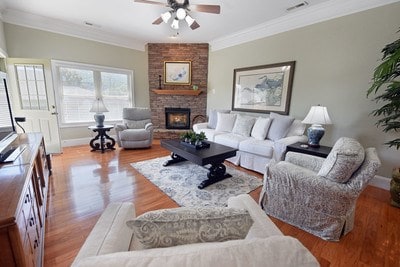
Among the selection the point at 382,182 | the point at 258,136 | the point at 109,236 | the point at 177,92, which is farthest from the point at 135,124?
the point at 382,182

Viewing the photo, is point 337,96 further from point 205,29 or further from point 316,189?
point 205,29

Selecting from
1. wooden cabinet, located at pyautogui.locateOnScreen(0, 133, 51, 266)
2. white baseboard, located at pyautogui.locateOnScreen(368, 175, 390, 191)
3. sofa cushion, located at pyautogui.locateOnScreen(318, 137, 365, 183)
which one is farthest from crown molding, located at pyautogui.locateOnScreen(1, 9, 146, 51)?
white baseboard, located at pyautogui.locateOnScreen(368, 175, 390, 191)

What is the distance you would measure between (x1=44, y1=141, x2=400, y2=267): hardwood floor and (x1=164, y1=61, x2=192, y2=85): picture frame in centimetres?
297

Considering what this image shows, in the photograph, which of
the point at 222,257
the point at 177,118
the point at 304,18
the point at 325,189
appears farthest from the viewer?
the point at 177,118

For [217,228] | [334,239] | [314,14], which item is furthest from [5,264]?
[314,14]

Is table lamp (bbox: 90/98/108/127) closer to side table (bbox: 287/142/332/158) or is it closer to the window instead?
the window

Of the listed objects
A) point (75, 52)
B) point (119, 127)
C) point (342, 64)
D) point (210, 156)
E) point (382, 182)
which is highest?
point (75, 52)

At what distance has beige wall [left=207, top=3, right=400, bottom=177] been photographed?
8.82ft

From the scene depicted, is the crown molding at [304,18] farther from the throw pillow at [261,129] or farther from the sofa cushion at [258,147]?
the sofa cushion at [258,147]

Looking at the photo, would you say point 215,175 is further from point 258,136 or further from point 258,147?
point 258,136

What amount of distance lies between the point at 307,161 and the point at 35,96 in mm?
4957

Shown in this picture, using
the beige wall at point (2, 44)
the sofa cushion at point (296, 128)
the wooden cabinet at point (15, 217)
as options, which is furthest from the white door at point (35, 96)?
the sofa cushion at point (296, 128)

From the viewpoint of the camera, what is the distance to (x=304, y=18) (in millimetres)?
3350

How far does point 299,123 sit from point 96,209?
11.2 feet
